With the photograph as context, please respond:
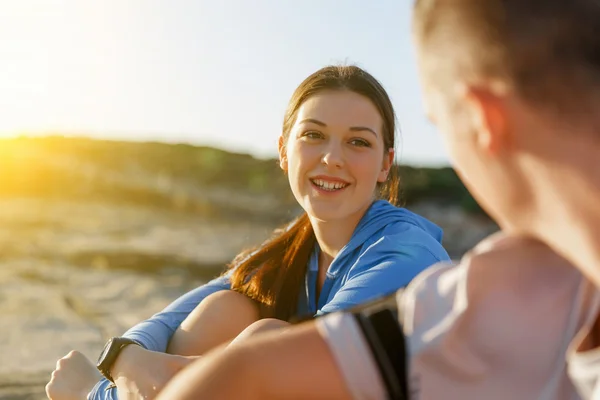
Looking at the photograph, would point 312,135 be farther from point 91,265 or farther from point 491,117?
point 91,265

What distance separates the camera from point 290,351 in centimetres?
96

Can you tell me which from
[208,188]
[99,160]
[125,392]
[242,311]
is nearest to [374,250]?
[242,311]

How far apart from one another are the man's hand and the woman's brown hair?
0.61 metres

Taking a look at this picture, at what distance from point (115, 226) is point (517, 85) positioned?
7.75 meters

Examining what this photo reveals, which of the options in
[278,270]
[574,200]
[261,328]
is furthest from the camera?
[278,270]

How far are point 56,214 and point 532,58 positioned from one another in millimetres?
8465

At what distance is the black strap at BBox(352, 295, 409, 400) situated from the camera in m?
0.94

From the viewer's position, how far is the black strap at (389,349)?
0.94 meters

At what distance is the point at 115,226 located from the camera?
27.1 feet

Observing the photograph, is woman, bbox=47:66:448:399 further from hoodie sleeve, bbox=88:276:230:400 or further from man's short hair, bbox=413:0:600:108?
man's short hair, bbox=413:0:600:108

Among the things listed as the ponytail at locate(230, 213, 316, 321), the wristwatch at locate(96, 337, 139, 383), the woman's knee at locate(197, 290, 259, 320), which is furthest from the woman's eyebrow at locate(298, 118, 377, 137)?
the wristwatch at locate(96, 337, 139, 383)

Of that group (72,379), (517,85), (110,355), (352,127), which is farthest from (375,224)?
(517,85)

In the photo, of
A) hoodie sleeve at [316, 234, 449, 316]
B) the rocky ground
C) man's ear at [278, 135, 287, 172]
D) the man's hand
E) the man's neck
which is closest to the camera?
the man's neck

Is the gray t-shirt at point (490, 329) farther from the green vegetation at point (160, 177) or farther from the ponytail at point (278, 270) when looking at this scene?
the green vegetation at point (160, 177)
